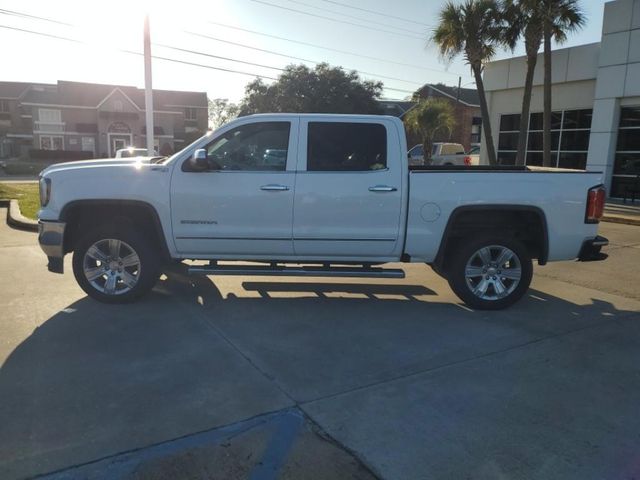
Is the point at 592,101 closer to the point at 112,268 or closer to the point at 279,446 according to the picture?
the point at 112,268

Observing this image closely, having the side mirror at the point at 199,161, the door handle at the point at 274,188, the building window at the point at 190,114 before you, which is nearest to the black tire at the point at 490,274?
the door handle at the point at 274,188

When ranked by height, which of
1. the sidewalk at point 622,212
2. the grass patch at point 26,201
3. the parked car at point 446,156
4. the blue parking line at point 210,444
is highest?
the parked car at point 446,156

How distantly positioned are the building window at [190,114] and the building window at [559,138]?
48.4 meters

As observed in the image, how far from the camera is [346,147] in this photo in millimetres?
5680

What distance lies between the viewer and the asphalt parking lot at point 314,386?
2.95 metres

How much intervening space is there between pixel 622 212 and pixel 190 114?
187 feet

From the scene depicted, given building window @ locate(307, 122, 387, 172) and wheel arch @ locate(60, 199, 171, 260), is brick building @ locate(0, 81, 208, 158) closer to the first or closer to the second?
wheel arch @ locate(60, 199, 171, 260)

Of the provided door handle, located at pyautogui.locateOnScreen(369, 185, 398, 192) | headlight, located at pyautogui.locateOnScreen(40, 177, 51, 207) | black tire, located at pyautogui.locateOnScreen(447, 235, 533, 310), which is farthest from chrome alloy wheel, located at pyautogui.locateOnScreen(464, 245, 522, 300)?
headlight, located at pyautogui.locateOnScreen(40, 177, 51, 207)

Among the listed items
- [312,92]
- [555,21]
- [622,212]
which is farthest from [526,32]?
[312,92]

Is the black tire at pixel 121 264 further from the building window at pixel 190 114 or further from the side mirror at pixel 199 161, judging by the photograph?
the building window at pixel 190 114

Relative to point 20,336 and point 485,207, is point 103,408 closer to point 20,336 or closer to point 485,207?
point 20,336

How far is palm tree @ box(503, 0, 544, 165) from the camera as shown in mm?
16898

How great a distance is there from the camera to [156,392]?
12.1ft

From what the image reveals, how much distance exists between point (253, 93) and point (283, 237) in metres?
40.3
